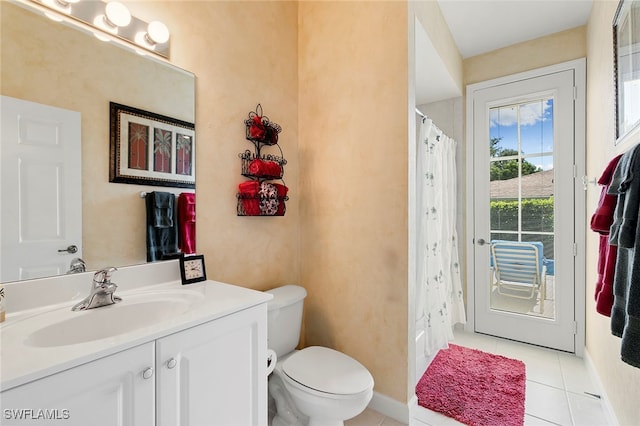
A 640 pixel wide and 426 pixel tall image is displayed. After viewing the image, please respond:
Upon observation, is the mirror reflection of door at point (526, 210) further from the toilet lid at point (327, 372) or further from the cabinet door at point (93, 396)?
the cabinet door at point (93, 396)

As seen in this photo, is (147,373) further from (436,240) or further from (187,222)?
(436,240)

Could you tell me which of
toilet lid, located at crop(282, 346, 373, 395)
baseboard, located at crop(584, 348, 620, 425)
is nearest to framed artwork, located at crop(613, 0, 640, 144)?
baseboard, located at crop(584, 348, 620, 425)

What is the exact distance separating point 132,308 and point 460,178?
2.92 m

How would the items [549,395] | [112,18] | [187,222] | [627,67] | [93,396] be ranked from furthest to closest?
1. [549,395]
2. [187,222]
3. [627,67]
4. [112,18]
5. [93,396]

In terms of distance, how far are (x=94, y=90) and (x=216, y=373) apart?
3.90 feet

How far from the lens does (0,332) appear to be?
0.83 metres

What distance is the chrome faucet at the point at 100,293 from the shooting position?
1.03 metres

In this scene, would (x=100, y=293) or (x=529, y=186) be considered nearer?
(x=100, y=293)

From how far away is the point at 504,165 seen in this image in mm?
2744

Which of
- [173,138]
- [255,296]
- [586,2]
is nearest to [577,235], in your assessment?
[586,2]

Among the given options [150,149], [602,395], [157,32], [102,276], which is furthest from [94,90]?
[602,395]

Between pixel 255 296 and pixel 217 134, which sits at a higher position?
pixel 217 134

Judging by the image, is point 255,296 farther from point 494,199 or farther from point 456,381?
point 494,199

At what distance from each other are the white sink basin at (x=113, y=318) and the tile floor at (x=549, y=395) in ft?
3.94
